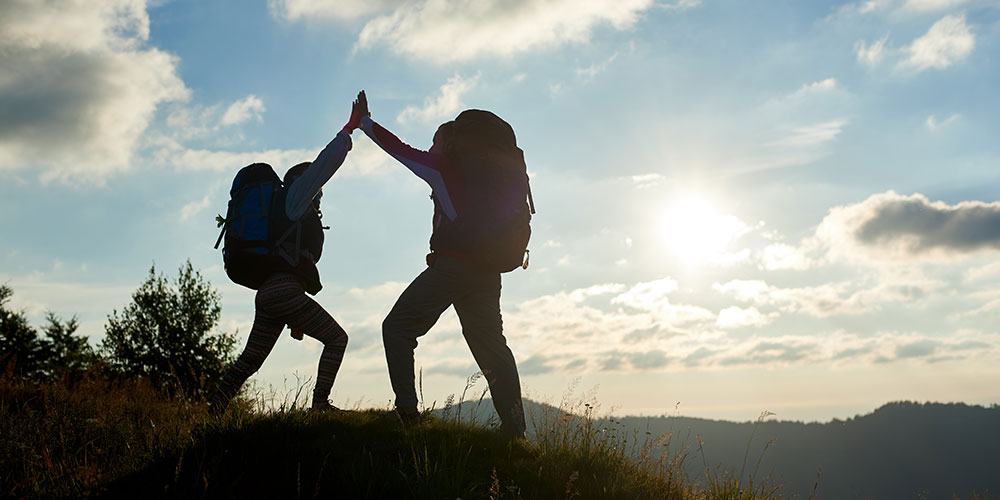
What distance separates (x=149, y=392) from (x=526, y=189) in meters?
9.88

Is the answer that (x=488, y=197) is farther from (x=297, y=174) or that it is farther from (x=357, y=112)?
(x=297, y=174)

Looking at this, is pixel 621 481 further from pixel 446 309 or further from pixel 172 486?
pixel 172 486

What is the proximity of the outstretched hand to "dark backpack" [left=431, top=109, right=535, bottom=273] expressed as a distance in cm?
75

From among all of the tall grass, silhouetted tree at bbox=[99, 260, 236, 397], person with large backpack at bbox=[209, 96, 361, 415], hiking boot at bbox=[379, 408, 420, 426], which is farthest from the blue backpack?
silhouetted tree at bbox=[99, 260, 236, 397]

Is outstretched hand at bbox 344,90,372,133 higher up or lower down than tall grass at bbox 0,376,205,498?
higher up

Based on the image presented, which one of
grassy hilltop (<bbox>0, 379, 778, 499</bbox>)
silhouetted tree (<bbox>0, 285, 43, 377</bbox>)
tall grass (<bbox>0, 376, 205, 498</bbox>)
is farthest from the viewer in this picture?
silhouetted tree (<bbox>0, 285, 43, 377</bbox>)

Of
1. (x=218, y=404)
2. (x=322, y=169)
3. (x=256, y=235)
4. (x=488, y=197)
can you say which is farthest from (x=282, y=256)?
(x=488, y=197)

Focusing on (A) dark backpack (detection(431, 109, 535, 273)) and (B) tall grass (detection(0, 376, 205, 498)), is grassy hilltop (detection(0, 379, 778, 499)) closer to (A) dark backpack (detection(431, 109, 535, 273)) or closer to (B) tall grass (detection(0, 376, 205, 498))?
(B) tall grass (detection(0, 376, 205, 498))

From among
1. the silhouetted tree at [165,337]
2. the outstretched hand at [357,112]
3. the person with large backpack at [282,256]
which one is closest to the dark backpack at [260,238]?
the person with large backpack at [282,256]

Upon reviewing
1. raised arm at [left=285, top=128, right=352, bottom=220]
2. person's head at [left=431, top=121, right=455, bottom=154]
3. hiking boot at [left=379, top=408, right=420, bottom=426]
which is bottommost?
hiking boot at [left=379, top=408, right=420, bottom=426]

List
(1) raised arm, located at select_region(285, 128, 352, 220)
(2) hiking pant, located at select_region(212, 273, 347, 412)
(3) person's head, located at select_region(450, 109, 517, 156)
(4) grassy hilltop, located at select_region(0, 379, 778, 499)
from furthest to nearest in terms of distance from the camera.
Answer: (2) hiking pant, located at select_region(212, 273, 347, 412), (3) person's head, located at select_region(450, 109, 517, 156), (1) raised arm, located at select_region(285, 128, 352, 220), (4) grassy hilltop, located at select_region(0, 379, 778, 499)

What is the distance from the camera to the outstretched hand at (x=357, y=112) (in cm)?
562

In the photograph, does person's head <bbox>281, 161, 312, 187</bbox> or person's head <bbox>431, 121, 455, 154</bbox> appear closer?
person's head <bbox>431, 121, 455, 154</bbox>

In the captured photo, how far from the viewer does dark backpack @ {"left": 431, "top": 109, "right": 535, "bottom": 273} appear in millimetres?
5340
